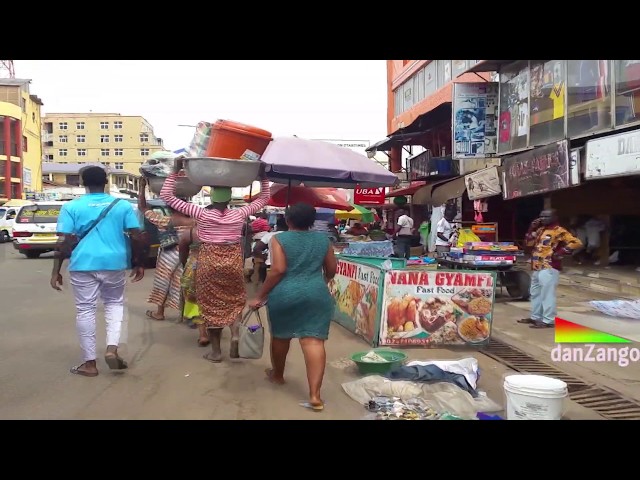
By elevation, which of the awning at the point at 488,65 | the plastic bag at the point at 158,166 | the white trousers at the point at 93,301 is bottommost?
the white trousers at the point at 93,301

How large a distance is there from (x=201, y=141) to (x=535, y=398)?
439cm

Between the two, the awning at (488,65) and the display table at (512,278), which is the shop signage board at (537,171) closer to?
the display table at (512,278)

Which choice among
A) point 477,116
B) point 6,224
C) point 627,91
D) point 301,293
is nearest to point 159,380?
point 301,293

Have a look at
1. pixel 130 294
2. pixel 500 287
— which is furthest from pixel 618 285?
pixel 130 294

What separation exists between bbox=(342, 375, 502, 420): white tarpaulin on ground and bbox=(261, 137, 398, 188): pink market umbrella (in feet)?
11.2

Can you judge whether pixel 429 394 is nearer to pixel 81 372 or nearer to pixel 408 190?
pixel 81 372

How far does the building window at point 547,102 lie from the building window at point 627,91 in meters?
1.66

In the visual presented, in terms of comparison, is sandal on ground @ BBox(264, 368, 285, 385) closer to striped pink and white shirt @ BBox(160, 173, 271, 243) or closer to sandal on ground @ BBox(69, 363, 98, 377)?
striped pink and white shirt @ BBox(160, 173, 271, 243)

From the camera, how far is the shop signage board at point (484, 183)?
1390cm

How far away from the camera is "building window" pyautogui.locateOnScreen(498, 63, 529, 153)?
43.5ft

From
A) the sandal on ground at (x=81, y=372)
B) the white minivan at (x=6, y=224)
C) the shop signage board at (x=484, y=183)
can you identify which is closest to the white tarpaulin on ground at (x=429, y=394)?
the sandal on ground at (x=81, y=372)

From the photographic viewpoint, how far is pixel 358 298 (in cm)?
681

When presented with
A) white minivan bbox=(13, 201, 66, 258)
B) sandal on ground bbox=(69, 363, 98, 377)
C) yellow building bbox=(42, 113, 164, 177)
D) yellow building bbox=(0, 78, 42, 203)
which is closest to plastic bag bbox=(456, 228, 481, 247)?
sandal on ground bbox=(69, 363, 98, 377)

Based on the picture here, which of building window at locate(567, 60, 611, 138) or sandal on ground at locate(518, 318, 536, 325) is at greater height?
building window at locate(567, 60, 611, 138)
